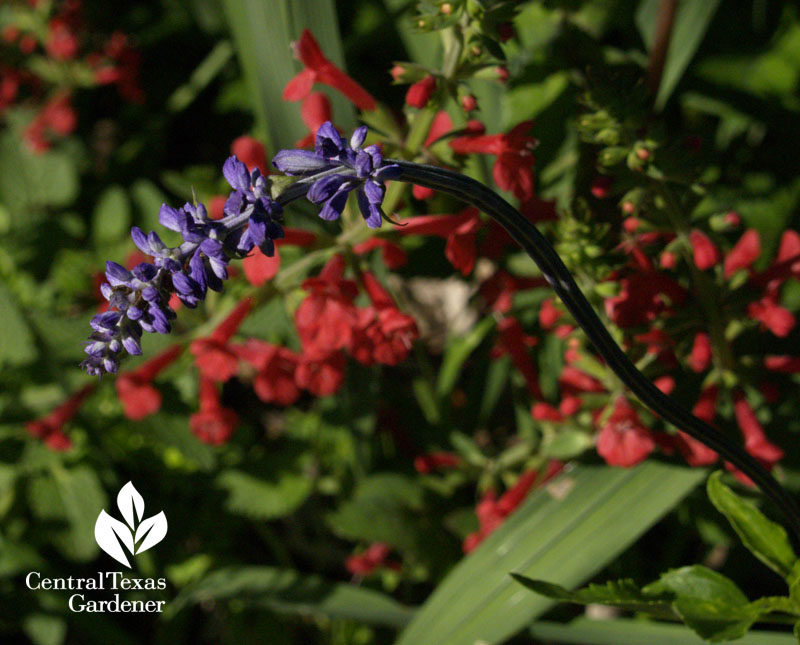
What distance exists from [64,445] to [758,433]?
1666mm

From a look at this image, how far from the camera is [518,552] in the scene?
160 centimetres

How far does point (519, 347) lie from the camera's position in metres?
1.71

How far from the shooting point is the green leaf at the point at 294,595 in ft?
6.08

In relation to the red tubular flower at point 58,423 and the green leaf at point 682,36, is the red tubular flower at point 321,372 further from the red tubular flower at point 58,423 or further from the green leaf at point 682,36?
the green leaf at point 682,36

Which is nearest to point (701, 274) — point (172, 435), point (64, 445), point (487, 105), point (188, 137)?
point (487, 105)

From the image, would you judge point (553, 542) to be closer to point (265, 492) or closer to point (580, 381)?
point (580, 381)

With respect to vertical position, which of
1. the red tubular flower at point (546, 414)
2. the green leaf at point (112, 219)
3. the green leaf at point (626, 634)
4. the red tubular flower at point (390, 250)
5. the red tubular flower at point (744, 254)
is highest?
the green leaf at point (112, 219)

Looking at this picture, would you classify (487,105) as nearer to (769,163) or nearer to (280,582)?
(769,163)

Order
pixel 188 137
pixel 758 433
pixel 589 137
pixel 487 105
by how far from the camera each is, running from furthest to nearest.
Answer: pixel 188 137, pixel 487 105, pixel 758 433, pixel 589 137

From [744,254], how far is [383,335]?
72 cm

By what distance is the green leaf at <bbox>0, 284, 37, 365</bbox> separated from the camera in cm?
192

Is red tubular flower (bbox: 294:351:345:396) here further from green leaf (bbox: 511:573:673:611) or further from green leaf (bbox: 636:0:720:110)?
green leaf (bbox: 636:0:720:110)

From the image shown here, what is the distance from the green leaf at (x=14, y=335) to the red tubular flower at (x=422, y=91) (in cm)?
133

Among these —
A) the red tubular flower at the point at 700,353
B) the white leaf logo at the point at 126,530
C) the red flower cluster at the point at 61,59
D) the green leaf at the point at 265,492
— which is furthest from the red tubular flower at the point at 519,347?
the red flower cluster at the point at 61,59
